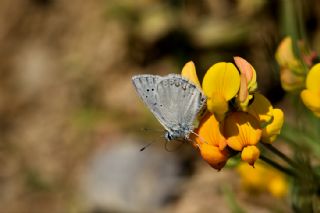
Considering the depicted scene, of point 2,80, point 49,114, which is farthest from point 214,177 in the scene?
point 2,80

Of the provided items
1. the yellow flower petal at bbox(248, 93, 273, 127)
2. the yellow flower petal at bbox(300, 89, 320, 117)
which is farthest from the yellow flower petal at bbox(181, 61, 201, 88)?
the yellow flower petal at bbox(300, 89, 320, 117)

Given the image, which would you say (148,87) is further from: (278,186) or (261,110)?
(278,186)

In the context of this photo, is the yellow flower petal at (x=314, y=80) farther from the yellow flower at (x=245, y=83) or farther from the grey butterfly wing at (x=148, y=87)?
the grey butterfly wing at (x=148, y=87)

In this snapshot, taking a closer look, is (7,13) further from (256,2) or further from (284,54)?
(284,54)

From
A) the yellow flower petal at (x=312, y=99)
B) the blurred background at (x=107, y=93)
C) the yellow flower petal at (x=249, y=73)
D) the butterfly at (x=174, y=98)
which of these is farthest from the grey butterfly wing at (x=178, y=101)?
the blurred background at (x=107, y=93)

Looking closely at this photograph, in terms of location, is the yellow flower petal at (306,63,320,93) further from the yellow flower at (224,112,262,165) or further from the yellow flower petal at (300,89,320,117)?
the yellow flower at (224,112,262,165)

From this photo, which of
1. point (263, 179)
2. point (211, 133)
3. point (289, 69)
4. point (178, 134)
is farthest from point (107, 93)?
point (211, 133)
